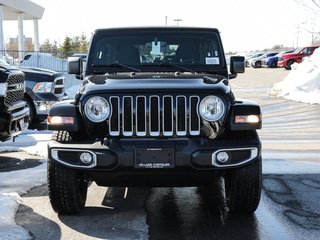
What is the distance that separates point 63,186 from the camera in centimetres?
468

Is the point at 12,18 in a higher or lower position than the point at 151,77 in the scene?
higher

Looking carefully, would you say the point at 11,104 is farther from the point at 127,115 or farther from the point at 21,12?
the point at 21,12

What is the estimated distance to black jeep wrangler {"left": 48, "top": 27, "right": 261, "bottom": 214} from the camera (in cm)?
433

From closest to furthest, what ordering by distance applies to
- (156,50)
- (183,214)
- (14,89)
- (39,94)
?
(183,214), (156,50), (14,89), (39,94)

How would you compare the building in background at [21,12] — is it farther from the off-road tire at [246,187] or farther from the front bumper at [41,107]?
the off-road tire at [246,187]

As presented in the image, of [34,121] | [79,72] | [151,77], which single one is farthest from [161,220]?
[34,121]

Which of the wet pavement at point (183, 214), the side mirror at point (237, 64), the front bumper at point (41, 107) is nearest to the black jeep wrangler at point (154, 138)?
the wet pavement at point (183, 214)

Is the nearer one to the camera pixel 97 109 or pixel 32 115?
pixel 97 109

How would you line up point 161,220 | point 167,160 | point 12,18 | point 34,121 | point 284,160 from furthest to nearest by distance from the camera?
1. point 12,18
2. point 34,121
3. point 284,160
4. point 161,220
5. point 167,160

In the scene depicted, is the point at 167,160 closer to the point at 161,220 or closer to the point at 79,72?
the point at 161,220

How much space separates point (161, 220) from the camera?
15.6 ft

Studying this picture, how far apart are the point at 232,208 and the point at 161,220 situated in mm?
696

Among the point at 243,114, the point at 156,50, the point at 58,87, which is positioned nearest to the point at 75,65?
the point at 156,50

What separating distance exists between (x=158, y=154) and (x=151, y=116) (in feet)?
1.20
